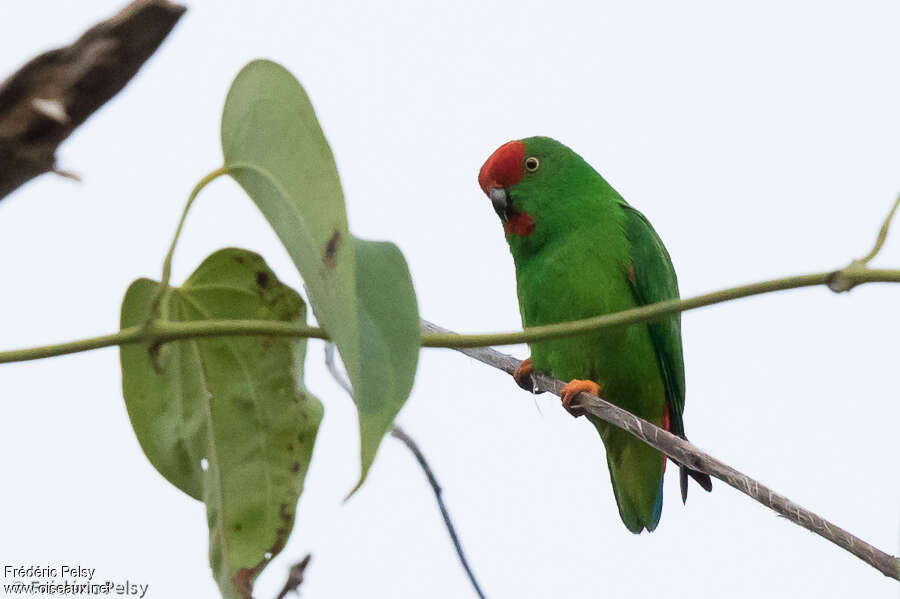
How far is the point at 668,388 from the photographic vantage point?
3074 millimetres

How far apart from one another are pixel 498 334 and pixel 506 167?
209 centimetres

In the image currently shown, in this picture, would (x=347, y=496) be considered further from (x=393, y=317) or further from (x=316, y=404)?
(x=316, y=404)

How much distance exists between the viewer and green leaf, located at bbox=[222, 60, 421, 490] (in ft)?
2.99

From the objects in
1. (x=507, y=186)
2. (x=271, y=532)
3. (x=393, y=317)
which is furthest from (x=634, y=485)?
(x=393, y=317)

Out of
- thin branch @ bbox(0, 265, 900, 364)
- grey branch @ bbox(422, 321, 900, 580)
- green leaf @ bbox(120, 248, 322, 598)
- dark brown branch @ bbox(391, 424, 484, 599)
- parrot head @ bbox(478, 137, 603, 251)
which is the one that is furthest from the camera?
parrot head @ bbox(478, 137, 603, 251)

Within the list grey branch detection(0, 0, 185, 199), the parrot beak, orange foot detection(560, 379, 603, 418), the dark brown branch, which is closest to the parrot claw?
orange foot detection(560, 379, 603, 418)

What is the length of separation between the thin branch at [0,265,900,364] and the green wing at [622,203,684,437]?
6.44 feet

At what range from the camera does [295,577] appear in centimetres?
113

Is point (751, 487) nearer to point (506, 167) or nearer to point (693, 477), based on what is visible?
point (693, 477)

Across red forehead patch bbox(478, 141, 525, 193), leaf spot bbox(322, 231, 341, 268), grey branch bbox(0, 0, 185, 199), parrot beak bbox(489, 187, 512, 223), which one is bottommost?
leaf spot bbox(322, 231, 341, 268)

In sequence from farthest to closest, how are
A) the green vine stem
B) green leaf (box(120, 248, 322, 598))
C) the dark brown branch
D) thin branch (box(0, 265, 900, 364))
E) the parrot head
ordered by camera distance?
the parrot head < the dark brown branch < green leaf (box(120, 248, 322, 598)) < the green vine stem < thin branch (box(0, 265, 900, 364))

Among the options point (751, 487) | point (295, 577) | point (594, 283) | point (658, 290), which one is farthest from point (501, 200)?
point (295, 577)

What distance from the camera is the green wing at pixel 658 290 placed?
2969mm

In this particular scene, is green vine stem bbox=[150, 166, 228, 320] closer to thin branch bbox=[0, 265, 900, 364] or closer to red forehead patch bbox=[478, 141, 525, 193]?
thin branch bbox=[0, 265, 900, 364]
